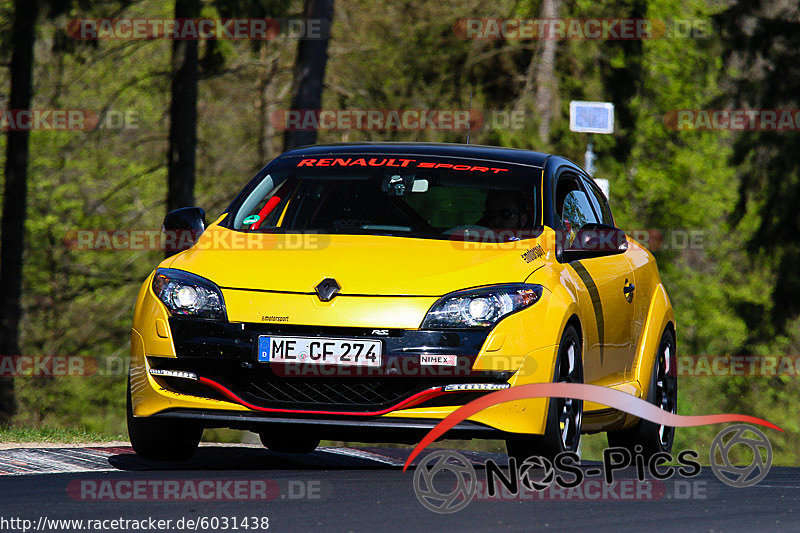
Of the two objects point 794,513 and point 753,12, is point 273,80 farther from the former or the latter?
point 794,513

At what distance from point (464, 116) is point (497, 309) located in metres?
26.7

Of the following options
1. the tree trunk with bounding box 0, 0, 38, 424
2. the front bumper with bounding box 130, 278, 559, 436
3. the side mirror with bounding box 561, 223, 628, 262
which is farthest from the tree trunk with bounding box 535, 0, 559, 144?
the front bumper with bounding box 130, 278, 559, 436

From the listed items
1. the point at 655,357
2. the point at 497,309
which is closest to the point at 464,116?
the point at 655,357

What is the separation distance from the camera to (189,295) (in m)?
7.36

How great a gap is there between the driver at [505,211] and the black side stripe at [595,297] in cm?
40

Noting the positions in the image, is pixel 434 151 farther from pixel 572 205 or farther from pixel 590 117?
pixel 590 117

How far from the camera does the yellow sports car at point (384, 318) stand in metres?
7.02

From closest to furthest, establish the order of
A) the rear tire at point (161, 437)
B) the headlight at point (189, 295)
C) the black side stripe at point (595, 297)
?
the headlight at point (189, 295), the rear tire at point (161, 437), the black side stripe at point (595, 297)

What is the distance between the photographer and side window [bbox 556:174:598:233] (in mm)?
8742

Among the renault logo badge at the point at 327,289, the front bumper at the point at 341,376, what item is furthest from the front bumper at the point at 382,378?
the renault logo badge at the point at 327,289

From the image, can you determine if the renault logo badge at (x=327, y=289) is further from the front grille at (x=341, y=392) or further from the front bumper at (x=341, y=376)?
the front grille at (x=341, y=392)

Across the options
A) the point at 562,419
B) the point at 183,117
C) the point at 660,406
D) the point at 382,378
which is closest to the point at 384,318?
the point at 382,378

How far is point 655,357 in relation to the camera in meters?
9.48

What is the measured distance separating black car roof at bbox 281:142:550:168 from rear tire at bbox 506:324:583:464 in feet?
4.97
